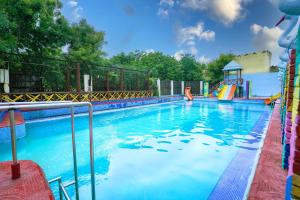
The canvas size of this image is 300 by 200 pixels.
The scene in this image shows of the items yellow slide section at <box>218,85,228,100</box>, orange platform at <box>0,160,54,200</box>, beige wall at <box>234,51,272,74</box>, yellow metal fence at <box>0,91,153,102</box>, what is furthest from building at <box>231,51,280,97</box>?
orange platform at <box>0,160,54,200</box>

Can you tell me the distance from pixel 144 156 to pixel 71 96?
8341 millimetres

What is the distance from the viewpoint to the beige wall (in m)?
22.2

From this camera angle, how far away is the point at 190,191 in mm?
2842

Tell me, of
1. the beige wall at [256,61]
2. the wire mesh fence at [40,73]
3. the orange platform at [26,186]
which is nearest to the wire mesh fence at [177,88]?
the beige wall at [256,61]

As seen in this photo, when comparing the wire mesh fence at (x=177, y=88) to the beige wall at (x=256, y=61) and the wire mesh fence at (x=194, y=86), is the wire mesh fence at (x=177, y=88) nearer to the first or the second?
the wire mesh fence at (x=194, y=86)

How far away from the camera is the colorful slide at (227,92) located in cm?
1596

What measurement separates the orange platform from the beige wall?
25153mm

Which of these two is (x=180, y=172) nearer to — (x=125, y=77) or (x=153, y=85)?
(x=125, y=77)

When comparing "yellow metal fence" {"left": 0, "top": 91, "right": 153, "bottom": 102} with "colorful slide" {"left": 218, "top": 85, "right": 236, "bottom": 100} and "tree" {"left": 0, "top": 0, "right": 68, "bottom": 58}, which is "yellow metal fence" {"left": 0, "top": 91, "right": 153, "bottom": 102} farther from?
"colorful slide" {"left": 218, "top": 85, "right": 236, "bottom": 100}

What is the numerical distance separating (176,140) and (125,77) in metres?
12.7

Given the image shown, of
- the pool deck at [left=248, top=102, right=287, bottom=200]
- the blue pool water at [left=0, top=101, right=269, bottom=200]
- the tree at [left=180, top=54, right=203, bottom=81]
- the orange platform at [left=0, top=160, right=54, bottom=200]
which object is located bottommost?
the blue pool water at [left=0, top=101, right=269, bottom=200]

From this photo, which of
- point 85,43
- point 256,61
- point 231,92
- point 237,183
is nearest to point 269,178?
point 237,183

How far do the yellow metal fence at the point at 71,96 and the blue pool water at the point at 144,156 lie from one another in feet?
10.1

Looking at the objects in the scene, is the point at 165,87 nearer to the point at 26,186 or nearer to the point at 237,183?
the point at 237,183
